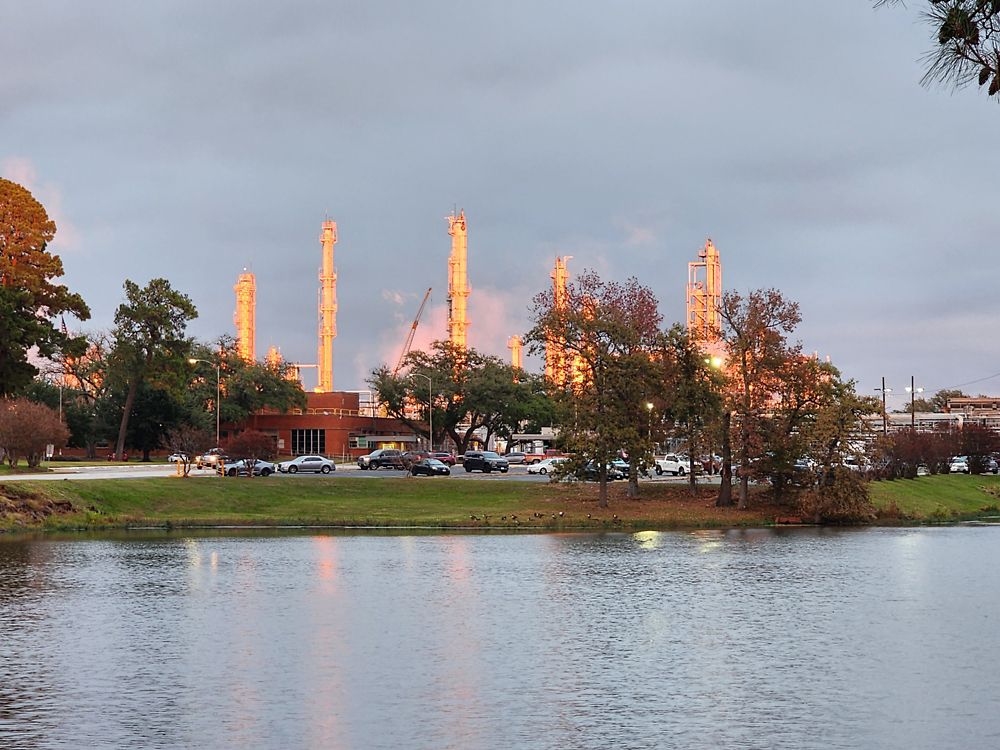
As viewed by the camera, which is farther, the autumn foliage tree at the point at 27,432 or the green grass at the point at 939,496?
the autumn foliage tree at the point at 27,432

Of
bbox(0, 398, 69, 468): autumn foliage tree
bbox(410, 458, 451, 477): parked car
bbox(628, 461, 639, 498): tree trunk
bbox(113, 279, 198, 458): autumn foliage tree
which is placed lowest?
bbox(628, 461, 639, 498): tree trunk

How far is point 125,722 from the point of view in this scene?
21578mm

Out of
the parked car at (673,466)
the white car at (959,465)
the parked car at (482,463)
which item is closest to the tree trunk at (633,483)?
the parked car at (673,466)

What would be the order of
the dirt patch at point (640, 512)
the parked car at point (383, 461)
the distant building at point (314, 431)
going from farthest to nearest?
the distant building at point (314, 431) → the parked car at point (383, 461) → the dirt patch at point (640, 512)

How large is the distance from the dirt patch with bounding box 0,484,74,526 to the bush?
3893 cm

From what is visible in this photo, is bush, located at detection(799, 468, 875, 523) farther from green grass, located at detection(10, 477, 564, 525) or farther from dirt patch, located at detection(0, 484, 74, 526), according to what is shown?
dirt patch, located at detection(0, 484, 74, 526)

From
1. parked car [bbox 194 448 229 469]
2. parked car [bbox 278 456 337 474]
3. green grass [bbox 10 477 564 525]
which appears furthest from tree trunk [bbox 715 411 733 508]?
parked car [bbox 278 456 337 474]

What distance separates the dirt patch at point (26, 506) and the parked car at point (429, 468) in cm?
3685

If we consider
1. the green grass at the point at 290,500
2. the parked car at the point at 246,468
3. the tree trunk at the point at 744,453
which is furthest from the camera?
the parked car at the point at 246,468

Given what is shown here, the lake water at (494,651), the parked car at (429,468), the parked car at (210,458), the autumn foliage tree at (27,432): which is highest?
the autumn foliage tree at (27,432)

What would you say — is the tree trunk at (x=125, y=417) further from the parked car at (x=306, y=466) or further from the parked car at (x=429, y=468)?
the parked car at (x=429, y=468)

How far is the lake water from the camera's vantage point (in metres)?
21.2

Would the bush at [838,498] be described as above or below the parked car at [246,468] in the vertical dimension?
below

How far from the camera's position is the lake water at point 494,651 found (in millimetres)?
21219
